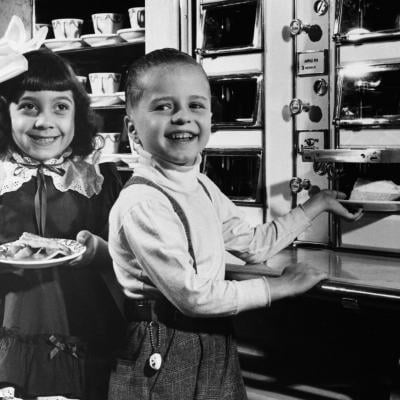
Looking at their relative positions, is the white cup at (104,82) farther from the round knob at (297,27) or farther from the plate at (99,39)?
the round knob at (297,27)

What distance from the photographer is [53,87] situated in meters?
1.40

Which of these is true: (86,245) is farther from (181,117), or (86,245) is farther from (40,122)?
(181,117)

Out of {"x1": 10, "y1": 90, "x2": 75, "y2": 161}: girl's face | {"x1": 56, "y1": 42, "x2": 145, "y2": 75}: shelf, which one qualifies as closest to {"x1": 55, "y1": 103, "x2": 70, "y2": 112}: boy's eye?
{"x1": 10, "y1": 90, "x2": 75, "y2": 161}: girl's face

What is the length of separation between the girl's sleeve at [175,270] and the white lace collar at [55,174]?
305 mm

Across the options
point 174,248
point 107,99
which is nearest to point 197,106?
point 174,248

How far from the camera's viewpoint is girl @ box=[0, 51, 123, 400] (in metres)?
1.40

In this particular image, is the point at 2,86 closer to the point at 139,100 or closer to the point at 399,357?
the point at 139,100

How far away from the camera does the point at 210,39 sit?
1753 mm

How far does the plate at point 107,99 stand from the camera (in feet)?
5.86

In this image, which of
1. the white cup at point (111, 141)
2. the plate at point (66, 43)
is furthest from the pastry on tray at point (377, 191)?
the plate at point (66, 43)

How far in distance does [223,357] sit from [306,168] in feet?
2.08

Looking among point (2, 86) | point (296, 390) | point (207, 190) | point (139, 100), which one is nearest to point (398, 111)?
point (207, 190)

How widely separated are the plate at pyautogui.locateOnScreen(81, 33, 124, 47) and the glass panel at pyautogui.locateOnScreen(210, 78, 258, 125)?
0.34 metres

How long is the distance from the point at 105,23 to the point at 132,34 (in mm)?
95
